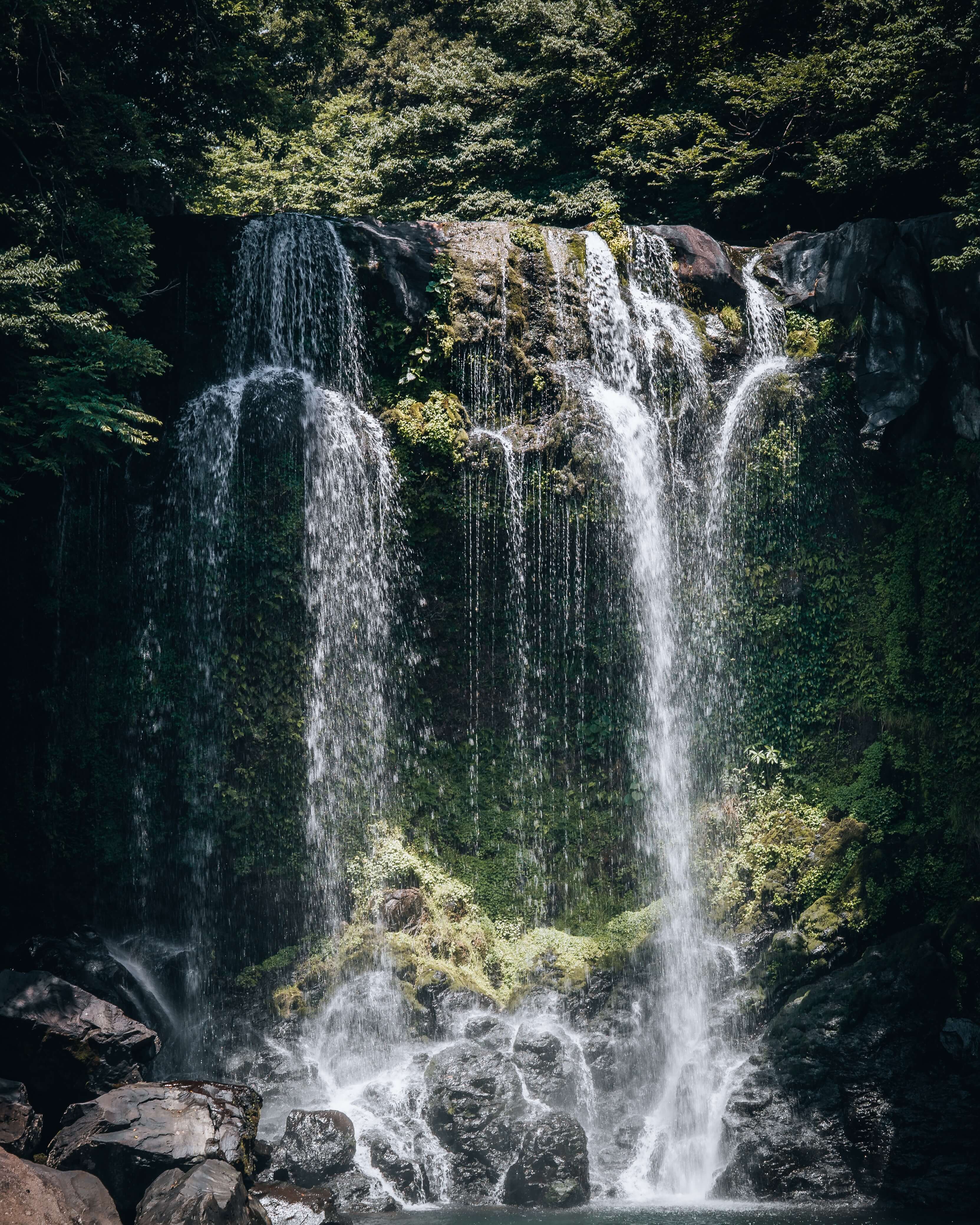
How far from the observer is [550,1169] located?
10578 millimetres

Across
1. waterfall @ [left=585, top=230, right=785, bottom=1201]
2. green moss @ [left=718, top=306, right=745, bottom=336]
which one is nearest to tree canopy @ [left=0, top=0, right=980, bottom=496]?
green moss @ [left=718, top=306, right=745, bottom=336]

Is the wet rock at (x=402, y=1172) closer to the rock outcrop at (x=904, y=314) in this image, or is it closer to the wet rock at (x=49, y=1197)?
the wet rock at (x=49, y=1197)

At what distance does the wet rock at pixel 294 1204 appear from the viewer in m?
9.31

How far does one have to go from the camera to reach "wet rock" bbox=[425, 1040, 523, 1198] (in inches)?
426

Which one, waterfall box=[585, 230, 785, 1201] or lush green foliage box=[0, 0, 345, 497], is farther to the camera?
waterfall box=[585, 230, 785, 1201]

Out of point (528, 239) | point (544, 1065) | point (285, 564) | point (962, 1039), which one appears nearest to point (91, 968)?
point (544, 1065)

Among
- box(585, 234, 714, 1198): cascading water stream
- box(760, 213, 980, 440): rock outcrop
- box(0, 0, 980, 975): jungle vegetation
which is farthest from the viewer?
box(585, 234, 714, 1198): cascading water stream

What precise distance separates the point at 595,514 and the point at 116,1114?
9881 millimetres

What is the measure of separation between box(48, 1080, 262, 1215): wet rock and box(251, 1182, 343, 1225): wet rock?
294mm

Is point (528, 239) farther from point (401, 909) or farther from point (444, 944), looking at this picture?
point (444, 944)

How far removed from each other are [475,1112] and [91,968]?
4.89m

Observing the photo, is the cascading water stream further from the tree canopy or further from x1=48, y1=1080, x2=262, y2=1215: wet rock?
x1=48, y1=1080, x2=262, y2=1215: wet rock

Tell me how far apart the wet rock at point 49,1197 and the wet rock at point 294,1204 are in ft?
4.71

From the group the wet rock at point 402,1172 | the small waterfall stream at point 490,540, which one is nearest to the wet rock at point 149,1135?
the wet rock at point 402,1172
